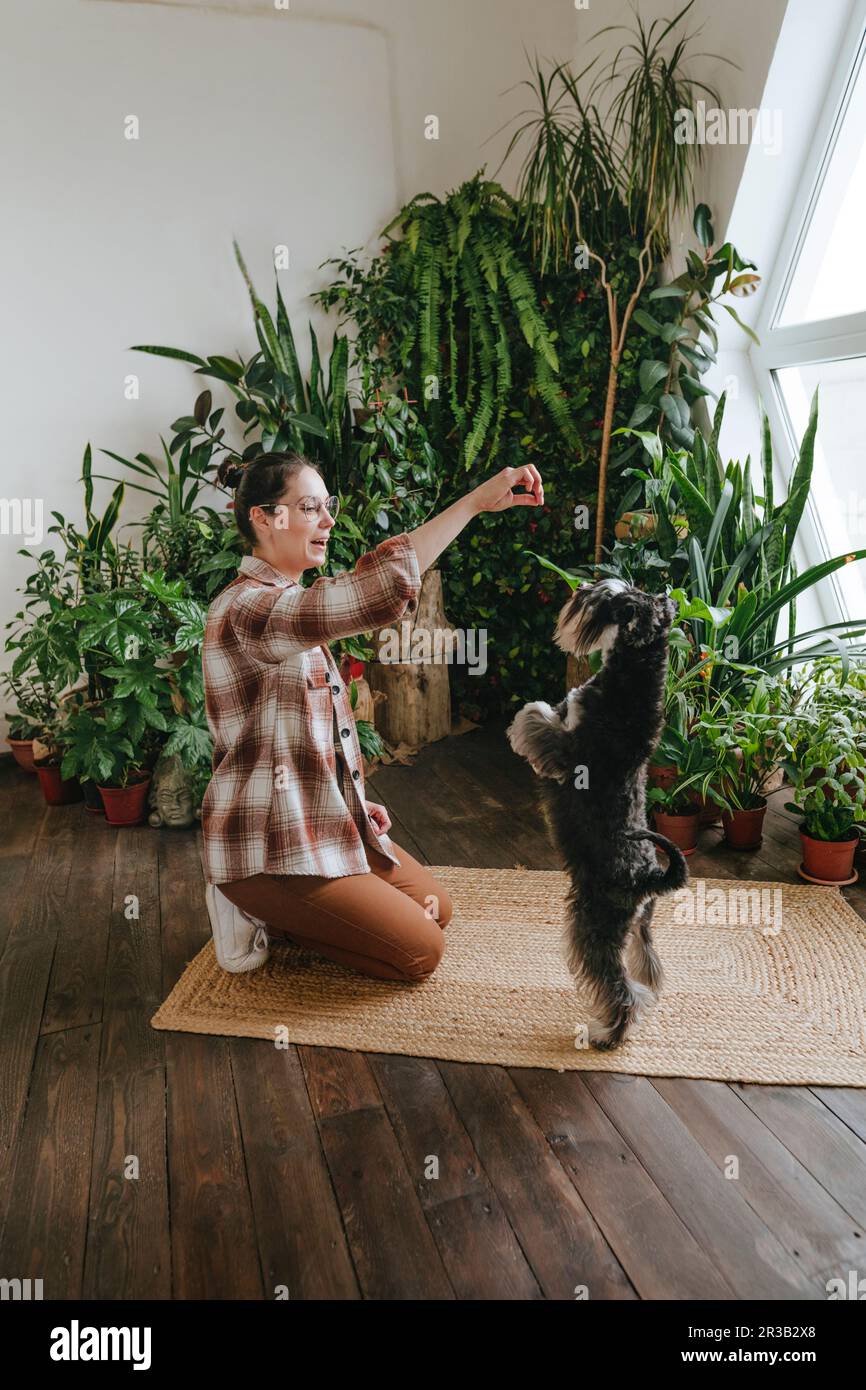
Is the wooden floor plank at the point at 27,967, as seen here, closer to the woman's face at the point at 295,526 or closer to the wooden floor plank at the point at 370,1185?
the wooden floor plank at the point at 370,1185

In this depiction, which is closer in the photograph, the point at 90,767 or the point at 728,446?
the point at 90,767

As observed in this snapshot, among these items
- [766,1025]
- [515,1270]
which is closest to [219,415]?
[766,1025]

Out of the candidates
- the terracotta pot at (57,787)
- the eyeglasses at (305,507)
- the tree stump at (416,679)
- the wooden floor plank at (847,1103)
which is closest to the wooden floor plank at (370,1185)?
the wooden floor plank at (847,1103)

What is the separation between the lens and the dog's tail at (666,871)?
6.07 feet

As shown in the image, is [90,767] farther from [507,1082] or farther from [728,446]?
[728,446]

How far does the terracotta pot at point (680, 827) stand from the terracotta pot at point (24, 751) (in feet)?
7.88

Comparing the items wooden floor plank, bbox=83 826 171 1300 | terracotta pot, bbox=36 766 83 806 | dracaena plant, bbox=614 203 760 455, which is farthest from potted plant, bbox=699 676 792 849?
terracotta pot, bbox=36 766 83 806

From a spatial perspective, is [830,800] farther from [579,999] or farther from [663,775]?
[579,999]

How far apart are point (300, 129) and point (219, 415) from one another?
1.21m

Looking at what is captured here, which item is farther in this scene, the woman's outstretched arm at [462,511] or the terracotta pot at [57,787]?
the terracotta pot at [57,787]

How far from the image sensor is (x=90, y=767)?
10.1 feet

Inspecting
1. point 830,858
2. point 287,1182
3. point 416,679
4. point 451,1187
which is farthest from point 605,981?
point 416,679

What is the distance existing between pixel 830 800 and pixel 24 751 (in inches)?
116

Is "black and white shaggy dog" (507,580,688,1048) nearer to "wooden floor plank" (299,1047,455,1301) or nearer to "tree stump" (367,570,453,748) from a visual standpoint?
"wooden floor plank" (299,1047,455,1301)
